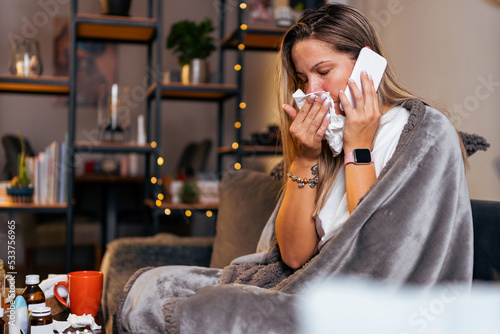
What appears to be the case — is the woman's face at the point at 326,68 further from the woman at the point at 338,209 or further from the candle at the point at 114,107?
the candle at the point at 114,107

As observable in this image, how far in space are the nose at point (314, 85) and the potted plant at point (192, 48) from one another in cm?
183

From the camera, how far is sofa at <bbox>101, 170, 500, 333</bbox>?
178cm

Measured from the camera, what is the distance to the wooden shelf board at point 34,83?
107 inches

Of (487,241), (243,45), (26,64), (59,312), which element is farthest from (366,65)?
(26,64)

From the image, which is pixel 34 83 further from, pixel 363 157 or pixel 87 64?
pixel 87 64

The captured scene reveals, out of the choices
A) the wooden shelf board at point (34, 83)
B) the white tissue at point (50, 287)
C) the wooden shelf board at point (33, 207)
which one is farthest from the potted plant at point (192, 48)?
the white tissue at point (50, 287)

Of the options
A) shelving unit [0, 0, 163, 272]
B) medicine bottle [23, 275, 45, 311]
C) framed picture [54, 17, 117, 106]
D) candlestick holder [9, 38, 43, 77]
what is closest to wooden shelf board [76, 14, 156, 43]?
shelving unit [0, 0, 163, 272]

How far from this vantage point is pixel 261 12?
3.08m

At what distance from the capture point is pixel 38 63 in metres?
2.82

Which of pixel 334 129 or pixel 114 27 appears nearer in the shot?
pixel 334 129

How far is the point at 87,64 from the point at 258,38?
11.1 ft

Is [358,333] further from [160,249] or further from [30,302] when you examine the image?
[160,249]

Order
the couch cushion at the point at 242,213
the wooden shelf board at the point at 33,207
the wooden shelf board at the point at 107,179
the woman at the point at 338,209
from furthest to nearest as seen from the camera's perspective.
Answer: the wooden shelf board at the point at 107,179
the wooden shelf board at the point at 33,207
the couch cushion at the point at 242,213
the woman at the point at 338,209

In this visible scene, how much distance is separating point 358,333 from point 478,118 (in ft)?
2.80
